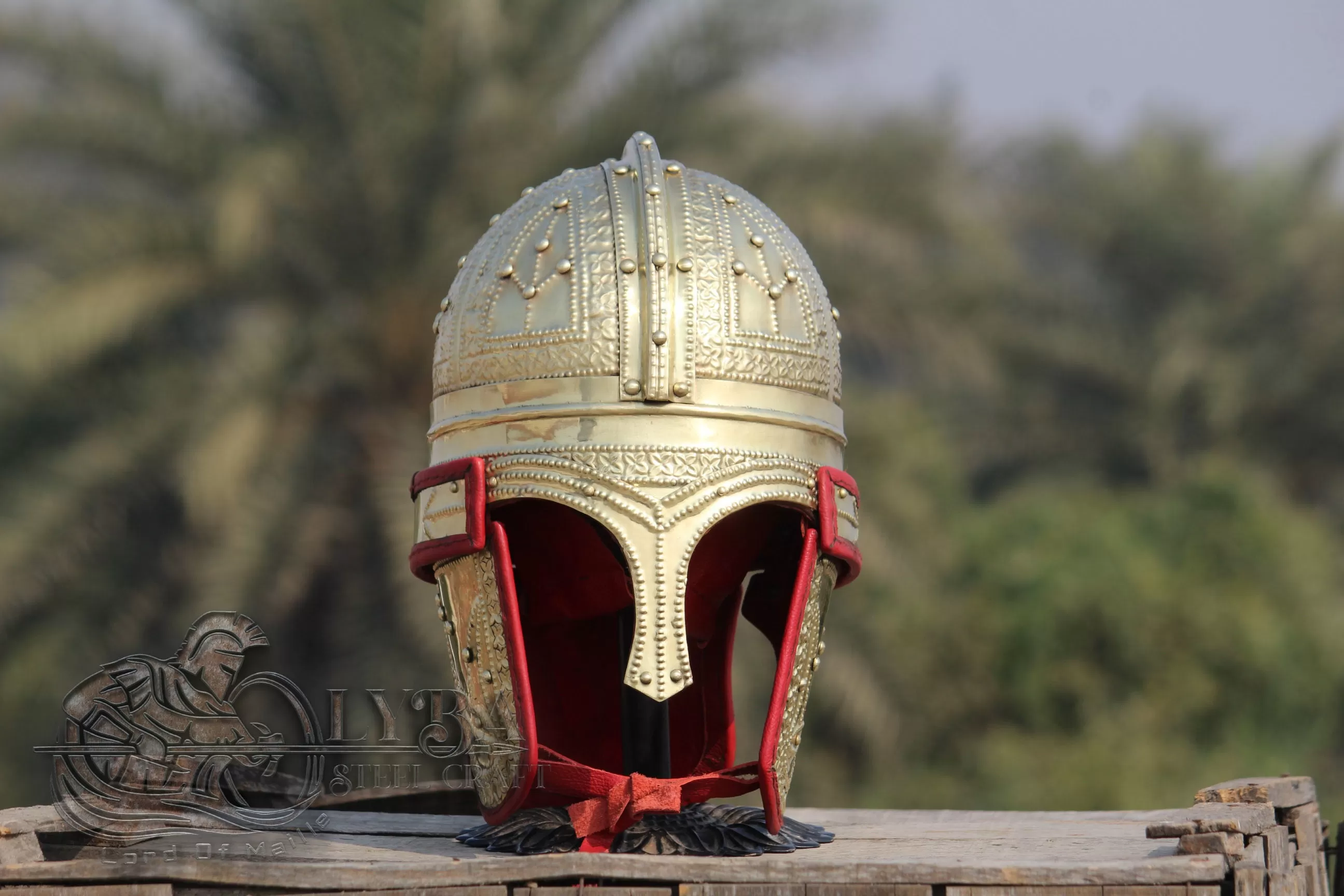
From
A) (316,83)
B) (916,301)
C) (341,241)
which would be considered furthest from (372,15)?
(916,301)

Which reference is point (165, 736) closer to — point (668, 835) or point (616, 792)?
point (616, 792)

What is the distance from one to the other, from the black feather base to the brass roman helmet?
0.06 metres

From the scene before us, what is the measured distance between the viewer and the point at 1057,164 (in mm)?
20234

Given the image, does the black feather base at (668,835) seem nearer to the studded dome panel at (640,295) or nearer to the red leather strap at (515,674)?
the red leather strap at (515,674)

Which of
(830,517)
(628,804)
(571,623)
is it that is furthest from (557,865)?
(571,623)

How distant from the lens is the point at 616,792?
14.5 feet

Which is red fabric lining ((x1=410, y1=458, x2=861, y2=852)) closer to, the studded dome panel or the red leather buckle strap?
the red leather buckle strap

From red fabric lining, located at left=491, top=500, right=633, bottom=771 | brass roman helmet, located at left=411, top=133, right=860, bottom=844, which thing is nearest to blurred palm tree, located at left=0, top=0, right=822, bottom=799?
red fabric lining, located at left=491, top=500, right=633, bottom=771

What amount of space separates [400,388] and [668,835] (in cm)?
621

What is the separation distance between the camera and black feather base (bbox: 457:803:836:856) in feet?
14.5

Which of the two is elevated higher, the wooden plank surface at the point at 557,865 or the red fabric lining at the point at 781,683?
the red fabric lining at the point at 781,683

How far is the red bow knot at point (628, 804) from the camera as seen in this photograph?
4.41 metres

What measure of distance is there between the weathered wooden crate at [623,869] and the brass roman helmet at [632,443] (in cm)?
41

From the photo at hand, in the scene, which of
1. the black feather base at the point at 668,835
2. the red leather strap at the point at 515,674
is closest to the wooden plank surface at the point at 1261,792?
the black feather base at the point at 668,835
